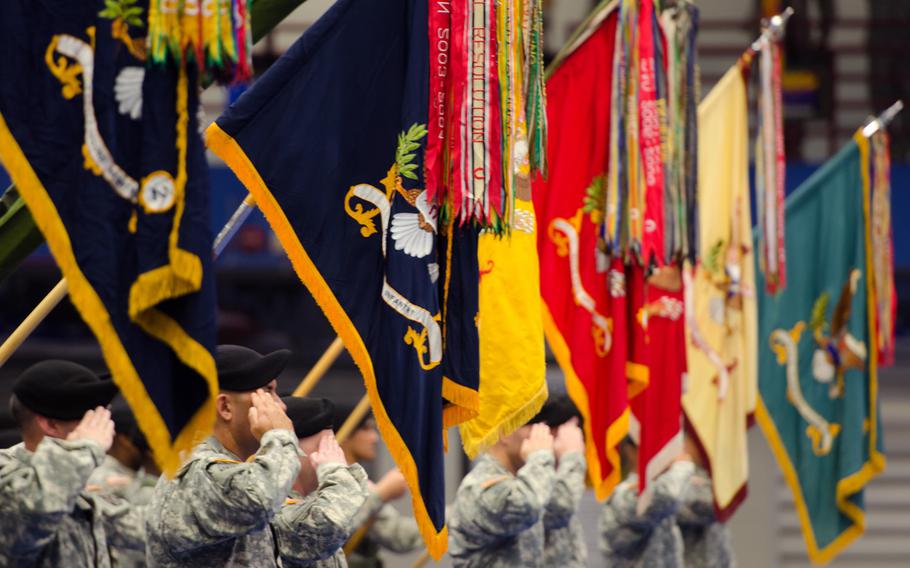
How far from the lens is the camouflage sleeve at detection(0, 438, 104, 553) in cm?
478

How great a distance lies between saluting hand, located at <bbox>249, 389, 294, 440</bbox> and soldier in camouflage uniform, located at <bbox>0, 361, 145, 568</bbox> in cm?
46

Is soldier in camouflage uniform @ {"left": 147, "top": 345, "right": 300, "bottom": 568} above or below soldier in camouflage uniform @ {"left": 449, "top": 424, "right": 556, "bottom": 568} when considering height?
above

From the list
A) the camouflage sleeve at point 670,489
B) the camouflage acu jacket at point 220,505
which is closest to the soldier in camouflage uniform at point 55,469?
the camouflage acu jacket at point 220,505

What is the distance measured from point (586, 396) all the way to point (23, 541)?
284 cm

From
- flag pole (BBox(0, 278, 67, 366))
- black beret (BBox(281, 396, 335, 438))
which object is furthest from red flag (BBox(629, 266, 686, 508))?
flag pole (BBox(0, 278, 67, 366))

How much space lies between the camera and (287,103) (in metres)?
5.09

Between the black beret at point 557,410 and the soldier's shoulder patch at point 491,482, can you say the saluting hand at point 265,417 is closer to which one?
the soldier's shoulder patch at point 491,482

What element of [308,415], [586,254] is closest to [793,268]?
[586,254]

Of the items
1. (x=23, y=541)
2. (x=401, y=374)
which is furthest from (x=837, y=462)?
(x=23, y=541)

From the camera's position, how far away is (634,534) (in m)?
8.75

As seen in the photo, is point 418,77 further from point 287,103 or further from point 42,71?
point 42,71

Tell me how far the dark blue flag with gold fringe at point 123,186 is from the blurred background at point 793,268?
6982mm

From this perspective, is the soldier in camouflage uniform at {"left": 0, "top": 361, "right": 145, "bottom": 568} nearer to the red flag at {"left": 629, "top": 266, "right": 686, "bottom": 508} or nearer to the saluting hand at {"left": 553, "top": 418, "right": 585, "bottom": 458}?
the red flag at {"left": 629, "top": 266, "right": 686, "bottom": 508}

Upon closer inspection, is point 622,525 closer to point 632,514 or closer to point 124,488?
point 632,514
